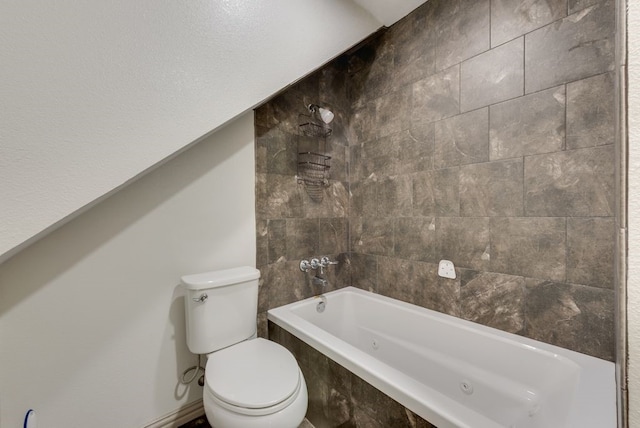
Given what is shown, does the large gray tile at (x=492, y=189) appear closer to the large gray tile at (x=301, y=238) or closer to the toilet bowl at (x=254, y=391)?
the large gray tile at (x=301, y=238)

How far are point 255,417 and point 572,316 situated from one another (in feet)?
4.97

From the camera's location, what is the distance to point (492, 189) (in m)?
1.49

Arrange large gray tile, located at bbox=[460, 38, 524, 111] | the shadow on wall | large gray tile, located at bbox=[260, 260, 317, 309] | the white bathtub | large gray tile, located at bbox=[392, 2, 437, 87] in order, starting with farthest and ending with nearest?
large gray tile, located at bbox=[260, 260, 317, 309]
large gray tile, located at bbox=[392, 2, 437, 87]
large gray tile, located at bbox=[460, 38, 524, 111]
the shadow on wall
the white bathtub

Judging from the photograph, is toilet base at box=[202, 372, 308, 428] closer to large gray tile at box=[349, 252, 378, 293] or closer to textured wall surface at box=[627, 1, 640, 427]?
textured wall surface at box=[627, 1, 640, 427]

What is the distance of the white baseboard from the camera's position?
1.47 meters

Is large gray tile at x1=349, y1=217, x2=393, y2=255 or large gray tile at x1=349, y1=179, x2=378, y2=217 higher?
large gray tile at x1=349, y1=179, x2=378, y2=217

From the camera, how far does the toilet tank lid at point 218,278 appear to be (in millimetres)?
1409

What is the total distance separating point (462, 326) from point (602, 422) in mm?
689

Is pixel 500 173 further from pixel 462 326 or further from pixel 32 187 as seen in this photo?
pixel 32 187

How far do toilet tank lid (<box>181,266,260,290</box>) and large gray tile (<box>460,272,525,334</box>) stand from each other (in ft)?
4.29

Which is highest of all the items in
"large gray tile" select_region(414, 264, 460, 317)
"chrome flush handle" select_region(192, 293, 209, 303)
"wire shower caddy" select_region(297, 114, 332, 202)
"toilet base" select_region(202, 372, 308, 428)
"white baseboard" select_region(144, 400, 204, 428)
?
"wire shower caddy" select_region(297, 114, 332, 202)

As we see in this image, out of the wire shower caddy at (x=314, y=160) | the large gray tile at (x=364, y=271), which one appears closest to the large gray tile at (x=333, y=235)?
the large gray tile at (x=364, y=271)

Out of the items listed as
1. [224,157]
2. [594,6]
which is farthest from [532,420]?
[224,157]

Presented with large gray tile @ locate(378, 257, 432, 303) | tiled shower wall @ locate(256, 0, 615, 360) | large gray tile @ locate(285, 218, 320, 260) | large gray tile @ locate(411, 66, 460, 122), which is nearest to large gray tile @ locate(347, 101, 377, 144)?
tiled shower wall @ locate(256, 0, 615, 360)
